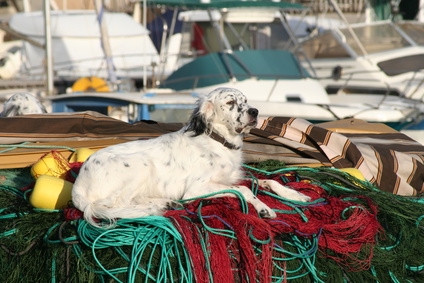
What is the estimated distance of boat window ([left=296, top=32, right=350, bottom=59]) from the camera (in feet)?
57.1

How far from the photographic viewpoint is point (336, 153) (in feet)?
20.2

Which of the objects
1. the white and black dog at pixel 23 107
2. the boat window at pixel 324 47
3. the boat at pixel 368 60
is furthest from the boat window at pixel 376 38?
the white and black dog at pixel 23 107

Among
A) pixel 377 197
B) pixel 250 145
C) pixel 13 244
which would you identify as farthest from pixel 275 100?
pixel 13 244

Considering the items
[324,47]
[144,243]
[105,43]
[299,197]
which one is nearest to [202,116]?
[299,197]

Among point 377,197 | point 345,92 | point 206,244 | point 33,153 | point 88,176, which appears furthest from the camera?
point 345,92

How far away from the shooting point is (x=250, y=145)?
6.27 m

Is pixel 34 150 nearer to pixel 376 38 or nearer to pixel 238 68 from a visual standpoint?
pixel 238 68

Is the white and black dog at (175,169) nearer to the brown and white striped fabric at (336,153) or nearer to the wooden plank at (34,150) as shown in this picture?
the brown and white striped fabric at (336,153)

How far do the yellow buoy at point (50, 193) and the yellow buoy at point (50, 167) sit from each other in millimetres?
Result: 453

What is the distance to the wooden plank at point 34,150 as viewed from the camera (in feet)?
19.1

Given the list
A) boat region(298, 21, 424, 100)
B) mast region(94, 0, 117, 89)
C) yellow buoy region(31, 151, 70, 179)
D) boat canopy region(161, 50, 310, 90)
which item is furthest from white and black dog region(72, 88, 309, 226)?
mast region(94, 0, 117, 89)

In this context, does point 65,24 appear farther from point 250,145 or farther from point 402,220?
point 402,220

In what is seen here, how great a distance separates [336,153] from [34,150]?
2509 millimetres

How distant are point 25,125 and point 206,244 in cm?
264
